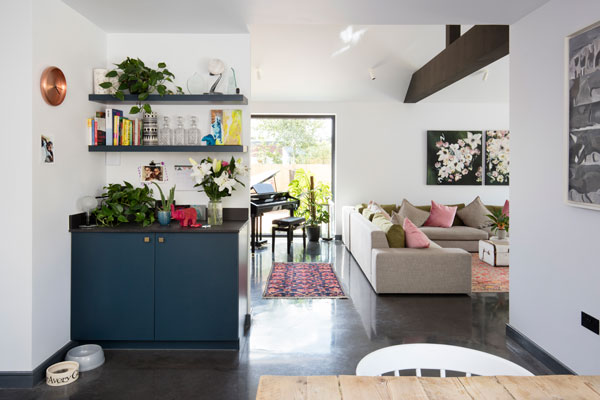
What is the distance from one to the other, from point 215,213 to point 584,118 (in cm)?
263

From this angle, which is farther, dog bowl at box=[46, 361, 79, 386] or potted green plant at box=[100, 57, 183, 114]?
potted green plant at box=[100, 57, 183, 114]

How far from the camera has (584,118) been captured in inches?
105

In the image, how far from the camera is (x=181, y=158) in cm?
393

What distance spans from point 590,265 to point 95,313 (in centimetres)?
336

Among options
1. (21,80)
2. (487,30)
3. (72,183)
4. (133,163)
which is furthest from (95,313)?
(487,30)

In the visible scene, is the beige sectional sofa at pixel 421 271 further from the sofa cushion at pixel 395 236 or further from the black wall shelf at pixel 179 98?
the black wall shelf at pixel 179 98

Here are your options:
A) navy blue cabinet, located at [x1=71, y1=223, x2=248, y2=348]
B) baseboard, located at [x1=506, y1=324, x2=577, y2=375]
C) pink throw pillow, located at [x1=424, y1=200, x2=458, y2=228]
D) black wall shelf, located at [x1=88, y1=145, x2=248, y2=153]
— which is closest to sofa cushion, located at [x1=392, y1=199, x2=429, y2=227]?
pink throw pillow, located at [x1=424, y1=200, x2=458, y2=228]

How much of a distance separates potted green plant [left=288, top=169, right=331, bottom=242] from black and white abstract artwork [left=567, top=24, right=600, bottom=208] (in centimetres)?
574

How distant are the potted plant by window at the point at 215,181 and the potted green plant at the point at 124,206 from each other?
448mm

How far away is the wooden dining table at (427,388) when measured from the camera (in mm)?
1154

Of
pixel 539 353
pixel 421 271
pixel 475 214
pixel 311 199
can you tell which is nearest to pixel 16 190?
pixel 539 353

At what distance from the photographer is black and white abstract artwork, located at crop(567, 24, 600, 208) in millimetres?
2570

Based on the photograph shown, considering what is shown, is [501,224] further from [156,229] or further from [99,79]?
[99,79]

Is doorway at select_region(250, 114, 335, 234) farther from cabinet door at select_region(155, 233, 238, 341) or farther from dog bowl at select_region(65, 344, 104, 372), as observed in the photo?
dog bowl at select_region(65, 344, 104, 372)
